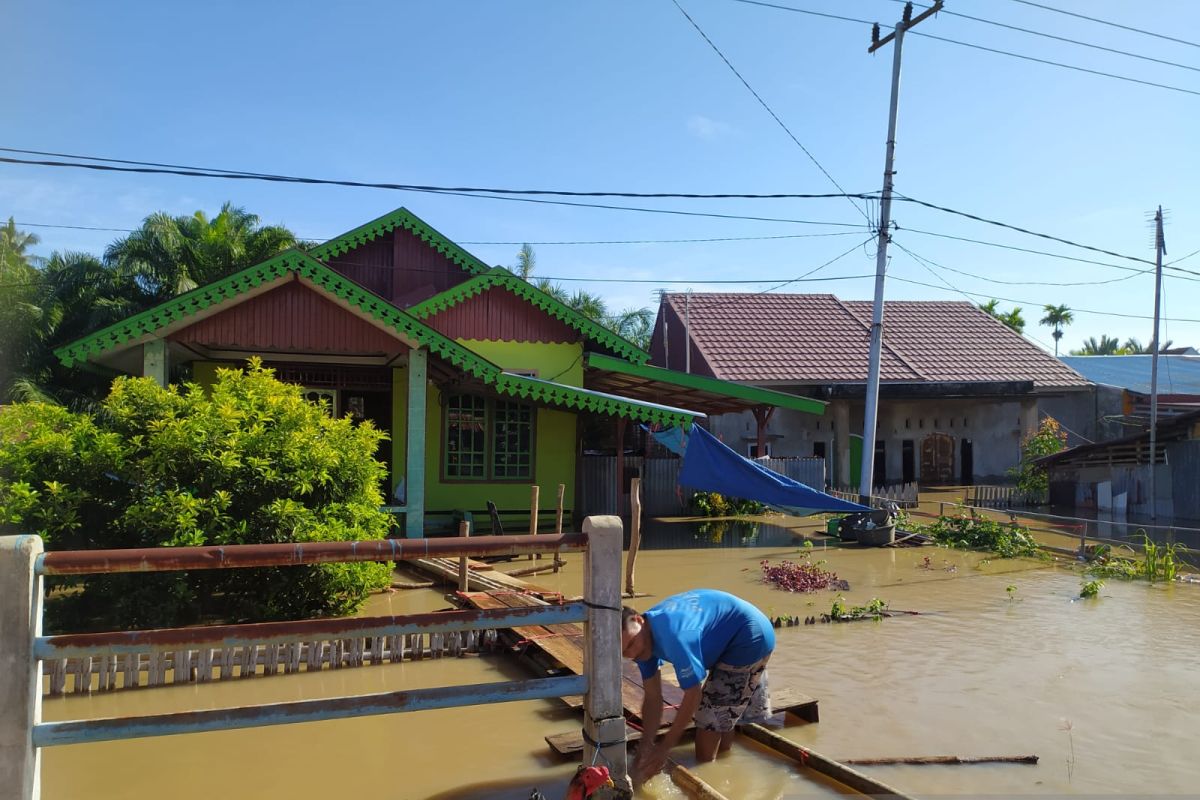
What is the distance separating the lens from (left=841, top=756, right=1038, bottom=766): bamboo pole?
16.8ft

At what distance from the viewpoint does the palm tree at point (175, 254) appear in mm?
24609

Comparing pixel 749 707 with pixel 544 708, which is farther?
pixel 544 708

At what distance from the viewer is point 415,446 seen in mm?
12305

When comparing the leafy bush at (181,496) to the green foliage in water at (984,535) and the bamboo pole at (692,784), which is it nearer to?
the bamboo pole at (692,784)

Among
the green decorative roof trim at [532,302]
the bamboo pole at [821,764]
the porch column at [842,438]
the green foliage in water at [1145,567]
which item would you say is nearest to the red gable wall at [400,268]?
the green decorative roof trim at [532,302]

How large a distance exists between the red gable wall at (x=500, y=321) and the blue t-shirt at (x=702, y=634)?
13.7m

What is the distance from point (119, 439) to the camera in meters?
8.29

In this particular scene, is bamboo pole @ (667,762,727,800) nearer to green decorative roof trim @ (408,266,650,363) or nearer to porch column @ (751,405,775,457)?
green decorative roof trim @ (408,266,650,363)

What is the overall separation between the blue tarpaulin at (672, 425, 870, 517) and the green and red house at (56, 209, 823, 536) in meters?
0.64

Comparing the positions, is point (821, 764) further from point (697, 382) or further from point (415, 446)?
point (697, 382)

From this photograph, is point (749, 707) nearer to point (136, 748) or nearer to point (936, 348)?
point (136, 748)

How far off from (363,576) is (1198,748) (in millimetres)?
7026

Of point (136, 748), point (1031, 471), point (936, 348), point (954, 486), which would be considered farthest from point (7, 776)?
point (936, 348)

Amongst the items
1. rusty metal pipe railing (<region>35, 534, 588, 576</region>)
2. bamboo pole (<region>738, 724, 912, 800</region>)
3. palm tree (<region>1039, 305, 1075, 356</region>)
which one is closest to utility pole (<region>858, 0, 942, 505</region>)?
bamboo pole (<region>738, 724, 912, 800</region>)
